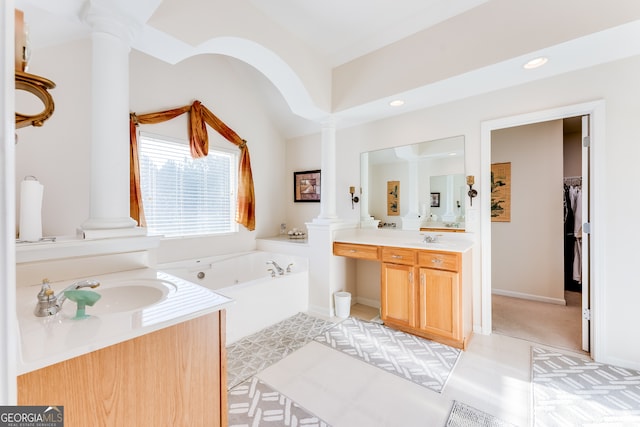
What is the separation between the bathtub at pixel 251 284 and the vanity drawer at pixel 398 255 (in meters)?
1.00

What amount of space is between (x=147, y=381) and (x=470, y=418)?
68.0 inches

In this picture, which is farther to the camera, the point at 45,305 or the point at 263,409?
the point at 263,409

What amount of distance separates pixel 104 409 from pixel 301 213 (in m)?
3.41

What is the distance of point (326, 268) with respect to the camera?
3.12 meters

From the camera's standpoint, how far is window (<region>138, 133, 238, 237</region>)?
115 inches

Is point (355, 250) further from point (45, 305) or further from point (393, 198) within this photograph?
point (45, 305)

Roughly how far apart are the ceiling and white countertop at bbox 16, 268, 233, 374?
5.14 ft

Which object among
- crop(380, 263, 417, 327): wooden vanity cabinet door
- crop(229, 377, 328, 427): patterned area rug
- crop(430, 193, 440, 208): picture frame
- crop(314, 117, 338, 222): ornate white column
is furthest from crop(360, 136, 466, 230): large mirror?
crop(229, 377, 328, 427): patterned area rug

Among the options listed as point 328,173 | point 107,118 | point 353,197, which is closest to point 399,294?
point 353,197

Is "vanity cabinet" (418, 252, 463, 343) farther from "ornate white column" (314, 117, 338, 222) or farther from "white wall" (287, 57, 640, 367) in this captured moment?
"ornate white column" (314, 117, 338, 222)

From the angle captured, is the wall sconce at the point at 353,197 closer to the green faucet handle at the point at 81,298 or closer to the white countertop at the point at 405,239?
the white countertop at the point at 405,239

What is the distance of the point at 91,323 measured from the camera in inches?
34.5

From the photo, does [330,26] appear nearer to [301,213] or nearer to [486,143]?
[486,143]

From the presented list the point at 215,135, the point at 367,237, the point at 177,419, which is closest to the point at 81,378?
the point at 177,419
